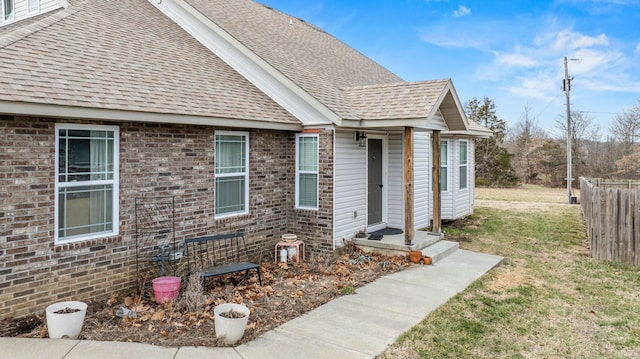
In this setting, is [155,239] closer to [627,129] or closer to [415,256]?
[415,256]

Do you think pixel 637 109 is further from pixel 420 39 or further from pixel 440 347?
pixel 440 347

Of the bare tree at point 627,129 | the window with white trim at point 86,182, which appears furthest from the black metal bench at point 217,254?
the bare tree at point 627,129

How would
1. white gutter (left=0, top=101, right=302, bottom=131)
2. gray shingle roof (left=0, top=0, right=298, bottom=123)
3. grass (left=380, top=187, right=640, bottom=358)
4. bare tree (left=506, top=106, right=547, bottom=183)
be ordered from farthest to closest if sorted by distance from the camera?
bare tree (left=506, top=106, right=547, bottom=183), gray shingle roof (left=0, top=0, right=298, bottom=123), white gutter (left=0, top=101, right=302, bottom=131), grass (left=380, top=187, right=640, bottom=358)

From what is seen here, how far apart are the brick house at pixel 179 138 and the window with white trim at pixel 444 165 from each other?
38.9 inches

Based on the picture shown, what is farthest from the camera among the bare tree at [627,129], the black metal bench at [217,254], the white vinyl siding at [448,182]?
the bare tree at [627,129]

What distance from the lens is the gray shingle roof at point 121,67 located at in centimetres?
611

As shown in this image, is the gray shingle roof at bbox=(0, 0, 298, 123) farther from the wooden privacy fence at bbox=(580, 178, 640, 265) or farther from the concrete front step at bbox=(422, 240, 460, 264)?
the wooden privacy fence at bbox=(580, 178, 640, 265)

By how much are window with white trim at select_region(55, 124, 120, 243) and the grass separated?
4.74 metres

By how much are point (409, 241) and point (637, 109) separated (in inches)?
1459

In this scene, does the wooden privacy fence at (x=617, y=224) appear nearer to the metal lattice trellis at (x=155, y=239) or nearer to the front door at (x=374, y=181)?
the front door at (x=374, y=181)

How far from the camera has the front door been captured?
1080 centimetres

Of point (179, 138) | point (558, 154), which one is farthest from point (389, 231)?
point (558, 154)

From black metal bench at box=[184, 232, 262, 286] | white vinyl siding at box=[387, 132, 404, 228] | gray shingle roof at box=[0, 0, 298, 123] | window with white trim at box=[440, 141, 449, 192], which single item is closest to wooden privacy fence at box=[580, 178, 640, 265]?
white vinyl siding at box=[387, 132, 404, 228]

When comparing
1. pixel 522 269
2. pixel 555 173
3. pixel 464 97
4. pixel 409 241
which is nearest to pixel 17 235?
pixel 409 241
